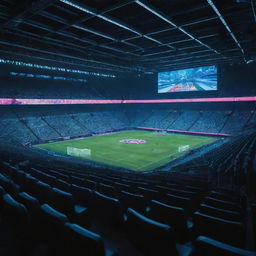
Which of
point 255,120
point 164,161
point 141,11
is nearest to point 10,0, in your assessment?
point 141,11

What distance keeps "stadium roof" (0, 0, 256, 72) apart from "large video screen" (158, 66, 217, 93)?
481 inches

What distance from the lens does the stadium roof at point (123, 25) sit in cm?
1147

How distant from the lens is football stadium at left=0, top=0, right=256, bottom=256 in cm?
298

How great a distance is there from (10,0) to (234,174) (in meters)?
14.5

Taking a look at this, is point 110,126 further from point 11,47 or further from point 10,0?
point 10,0

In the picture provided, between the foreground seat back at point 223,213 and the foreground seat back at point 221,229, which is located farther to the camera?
the foreground seat back at point 223,213

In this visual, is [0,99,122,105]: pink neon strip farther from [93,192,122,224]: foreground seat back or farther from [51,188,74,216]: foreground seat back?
[93,192,122,224]: foreground seat back

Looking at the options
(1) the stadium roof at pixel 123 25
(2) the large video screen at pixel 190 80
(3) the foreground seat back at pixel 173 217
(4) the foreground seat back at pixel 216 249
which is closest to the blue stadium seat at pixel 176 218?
(3) the foreground seat back at pixel 173 217

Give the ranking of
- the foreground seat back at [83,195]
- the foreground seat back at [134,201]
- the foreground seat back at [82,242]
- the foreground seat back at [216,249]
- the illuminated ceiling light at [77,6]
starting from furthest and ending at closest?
the illuminated ceiling light at [77,6]
the foreground seat back at [83,195]
the foreground seat back at [134,201]
the foreground seat back at [82,242]
the foreground seat back at [216,249]

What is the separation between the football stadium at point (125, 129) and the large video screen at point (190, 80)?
0.21m

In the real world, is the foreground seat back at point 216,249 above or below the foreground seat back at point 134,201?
above

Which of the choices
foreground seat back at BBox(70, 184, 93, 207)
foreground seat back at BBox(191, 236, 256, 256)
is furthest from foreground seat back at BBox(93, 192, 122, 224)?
foreground seat back at BBox(191, 236, 256, 256)

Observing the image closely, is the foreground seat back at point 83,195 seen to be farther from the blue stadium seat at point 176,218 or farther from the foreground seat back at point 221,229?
the foreground seat back at point 221,229

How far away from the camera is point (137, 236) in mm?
2822
